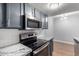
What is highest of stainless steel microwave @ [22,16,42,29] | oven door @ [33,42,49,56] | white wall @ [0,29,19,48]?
stainless steel microwave @ [22,16,42,29]

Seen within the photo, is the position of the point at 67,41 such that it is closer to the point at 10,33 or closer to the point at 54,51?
the point at 54,51

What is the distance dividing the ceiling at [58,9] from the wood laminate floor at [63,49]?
20.4 inches

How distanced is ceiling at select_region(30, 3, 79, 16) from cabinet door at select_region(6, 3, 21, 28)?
0.87ft

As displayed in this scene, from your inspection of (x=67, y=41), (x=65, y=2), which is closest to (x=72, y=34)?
(x=67, y=41)

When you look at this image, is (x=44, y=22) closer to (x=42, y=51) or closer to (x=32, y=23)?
(x=32, y=23)

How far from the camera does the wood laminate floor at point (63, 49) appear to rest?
3.91ft

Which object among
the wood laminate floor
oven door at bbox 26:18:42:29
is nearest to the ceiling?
oven door at bbox 26:18:42:29

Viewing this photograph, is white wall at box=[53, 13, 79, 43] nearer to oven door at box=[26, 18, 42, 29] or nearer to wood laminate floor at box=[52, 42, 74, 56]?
wood laminate floor at box=[52, 42, 74, 56]

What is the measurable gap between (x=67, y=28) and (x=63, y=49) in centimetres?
35

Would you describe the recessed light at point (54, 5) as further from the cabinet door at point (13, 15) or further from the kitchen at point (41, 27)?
the cabinet door at point (13, 15)

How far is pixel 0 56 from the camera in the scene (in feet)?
3.39

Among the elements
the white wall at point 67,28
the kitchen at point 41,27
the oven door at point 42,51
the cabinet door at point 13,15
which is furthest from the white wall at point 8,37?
the white wall at point 67,28

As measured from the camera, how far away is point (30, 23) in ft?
4.72

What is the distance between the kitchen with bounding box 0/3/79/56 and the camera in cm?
114
